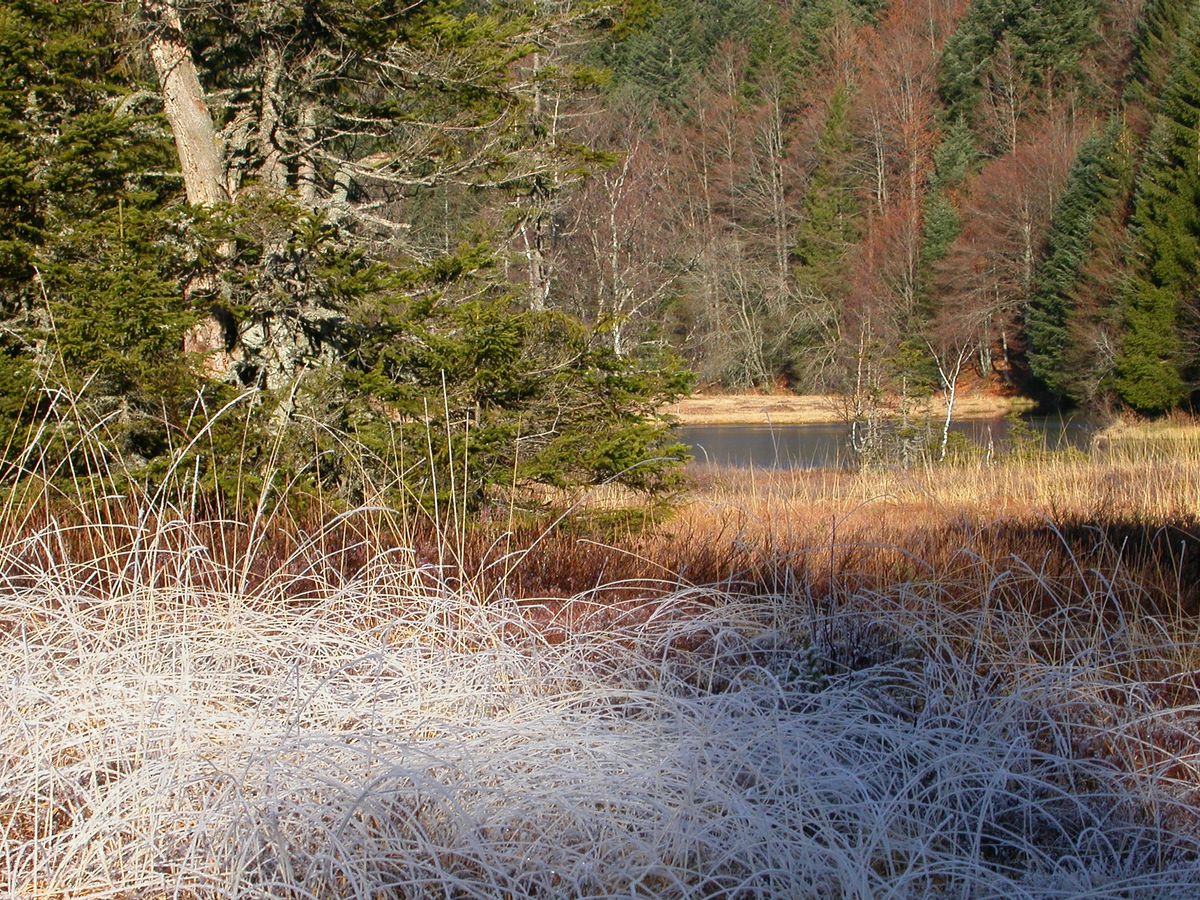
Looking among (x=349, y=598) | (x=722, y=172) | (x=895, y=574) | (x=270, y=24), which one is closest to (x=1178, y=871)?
(x=895, y=574)

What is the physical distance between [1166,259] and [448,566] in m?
29.2

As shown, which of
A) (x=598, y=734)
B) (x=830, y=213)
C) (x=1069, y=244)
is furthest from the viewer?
(x=830, y=213)

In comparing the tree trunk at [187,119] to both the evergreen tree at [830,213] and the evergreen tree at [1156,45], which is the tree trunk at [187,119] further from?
the evergreen tree at [830,213]

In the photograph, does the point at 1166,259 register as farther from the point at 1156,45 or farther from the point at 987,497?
the point at 987,497

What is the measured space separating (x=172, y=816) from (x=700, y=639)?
1842 mm

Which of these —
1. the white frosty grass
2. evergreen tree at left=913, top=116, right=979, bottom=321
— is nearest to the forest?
the white frosty grass

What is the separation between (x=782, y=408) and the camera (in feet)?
109

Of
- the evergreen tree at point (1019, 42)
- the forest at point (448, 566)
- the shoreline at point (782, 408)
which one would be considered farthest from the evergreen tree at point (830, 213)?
Answer: the forest at point (448, 566)


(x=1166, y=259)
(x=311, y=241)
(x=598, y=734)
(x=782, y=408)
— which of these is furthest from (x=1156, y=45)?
(x=598, y=734)

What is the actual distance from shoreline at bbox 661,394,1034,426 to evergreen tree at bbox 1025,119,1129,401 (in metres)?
1.88

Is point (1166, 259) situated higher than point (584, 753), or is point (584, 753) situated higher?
point (1166, 259)

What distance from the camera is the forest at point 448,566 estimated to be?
250 cm

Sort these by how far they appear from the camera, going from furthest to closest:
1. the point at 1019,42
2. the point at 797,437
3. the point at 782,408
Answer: the point at 1019,42
the point at 782,408
the point at 797,437

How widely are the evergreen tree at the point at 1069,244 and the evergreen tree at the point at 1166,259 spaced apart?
2.60m
